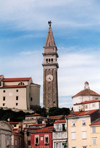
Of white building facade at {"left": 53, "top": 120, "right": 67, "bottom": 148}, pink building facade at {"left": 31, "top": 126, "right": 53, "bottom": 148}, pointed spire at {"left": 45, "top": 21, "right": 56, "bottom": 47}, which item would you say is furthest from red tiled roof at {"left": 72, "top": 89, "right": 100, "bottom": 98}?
pointed spire at {"left": 45, "top": 21, "right": 56, "bottom": 47}

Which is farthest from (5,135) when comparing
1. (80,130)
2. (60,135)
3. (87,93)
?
(87,93)

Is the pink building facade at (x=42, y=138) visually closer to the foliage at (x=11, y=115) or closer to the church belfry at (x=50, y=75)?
the foliage at (x=11, y=115)

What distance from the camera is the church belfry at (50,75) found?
114 meters

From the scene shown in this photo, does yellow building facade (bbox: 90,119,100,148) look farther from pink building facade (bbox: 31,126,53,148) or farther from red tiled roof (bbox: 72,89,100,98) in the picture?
red tiled roof (bbox: 72,89,100,98)

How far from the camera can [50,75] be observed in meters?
118

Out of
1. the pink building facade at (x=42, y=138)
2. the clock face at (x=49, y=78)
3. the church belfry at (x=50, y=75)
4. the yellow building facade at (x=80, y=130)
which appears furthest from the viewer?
Answer: the clock face at (x=49, y=78)

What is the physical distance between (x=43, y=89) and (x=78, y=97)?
91.1 feet

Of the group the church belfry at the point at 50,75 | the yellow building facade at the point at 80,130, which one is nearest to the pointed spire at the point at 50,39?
the church belfry at the point at 50,75

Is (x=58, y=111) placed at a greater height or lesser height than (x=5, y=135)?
greater

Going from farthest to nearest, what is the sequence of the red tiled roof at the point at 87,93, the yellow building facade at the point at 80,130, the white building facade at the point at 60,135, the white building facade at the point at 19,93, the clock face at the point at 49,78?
the clock face at the point at 49,78 < the white building facade at the point at 19,93 < the red tiled roof at the point at 87,93 < the white building facade at the point at 60,135 < the yellow building facade at the point at 80,130

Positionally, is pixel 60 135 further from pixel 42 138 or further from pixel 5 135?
pixel 5 135

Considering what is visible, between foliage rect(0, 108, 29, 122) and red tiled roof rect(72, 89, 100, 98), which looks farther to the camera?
foliage rect(0, 108, 29, 122)

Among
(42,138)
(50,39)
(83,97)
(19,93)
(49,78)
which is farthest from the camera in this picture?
(50,39)

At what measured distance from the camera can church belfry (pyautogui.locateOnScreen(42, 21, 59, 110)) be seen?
114438 mm
